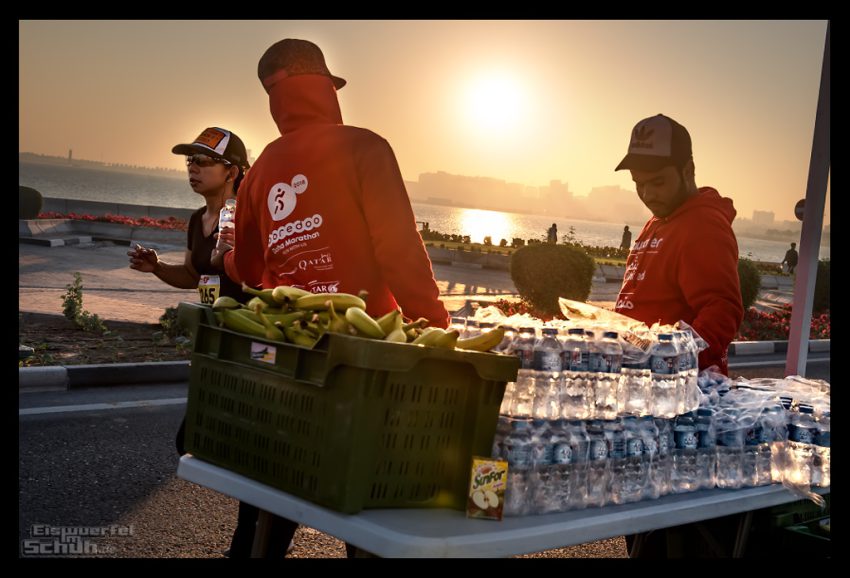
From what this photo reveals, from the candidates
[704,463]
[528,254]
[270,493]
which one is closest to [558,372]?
[704,463]

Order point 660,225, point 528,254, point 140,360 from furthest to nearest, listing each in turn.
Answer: point 528,254 → point 140,360 → point 660,225

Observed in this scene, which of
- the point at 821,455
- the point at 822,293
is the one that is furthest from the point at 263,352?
the point at 822,293

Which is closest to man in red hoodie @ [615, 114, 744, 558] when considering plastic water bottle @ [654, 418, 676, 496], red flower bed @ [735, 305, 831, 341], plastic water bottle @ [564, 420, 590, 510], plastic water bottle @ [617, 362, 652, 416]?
plastic water bottle @ [654, 418, 676, 496]

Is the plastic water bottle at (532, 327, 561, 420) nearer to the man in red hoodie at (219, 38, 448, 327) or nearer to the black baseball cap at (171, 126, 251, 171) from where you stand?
the man in red hoodie at (219, 38, 448, 327)

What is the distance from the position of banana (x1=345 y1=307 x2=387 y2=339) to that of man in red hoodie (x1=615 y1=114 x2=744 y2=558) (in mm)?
1854

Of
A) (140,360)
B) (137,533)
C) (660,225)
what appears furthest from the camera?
(140,360)

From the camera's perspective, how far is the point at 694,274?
4.30 meters

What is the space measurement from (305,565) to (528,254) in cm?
1525

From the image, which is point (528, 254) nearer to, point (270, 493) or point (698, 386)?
point (698, 386)

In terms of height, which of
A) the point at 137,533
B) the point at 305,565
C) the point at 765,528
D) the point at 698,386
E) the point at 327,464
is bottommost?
the point at 137,533

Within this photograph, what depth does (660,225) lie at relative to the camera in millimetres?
4590

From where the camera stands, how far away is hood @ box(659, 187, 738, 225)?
4441 millimetres

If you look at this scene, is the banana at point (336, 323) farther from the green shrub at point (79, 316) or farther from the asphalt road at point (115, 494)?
the green shrub at point (79, 316)

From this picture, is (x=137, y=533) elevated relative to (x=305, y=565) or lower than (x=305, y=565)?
lower
